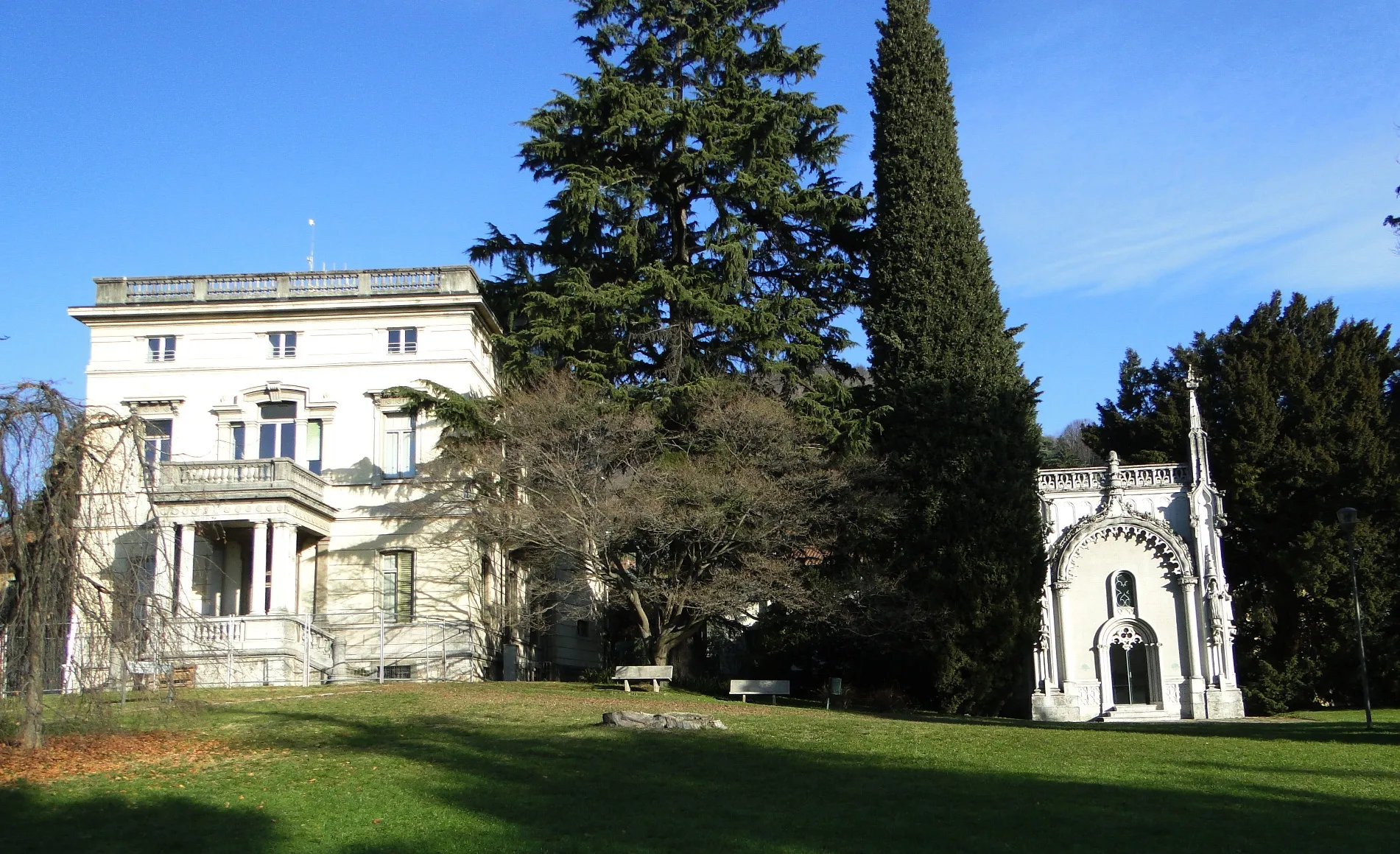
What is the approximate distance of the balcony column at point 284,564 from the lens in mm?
30906

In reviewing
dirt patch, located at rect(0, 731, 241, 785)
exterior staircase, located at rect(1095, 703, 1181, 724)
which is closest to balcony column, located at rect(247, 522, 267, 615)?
dirt patch, located at rect(0, 731, 241, 785)

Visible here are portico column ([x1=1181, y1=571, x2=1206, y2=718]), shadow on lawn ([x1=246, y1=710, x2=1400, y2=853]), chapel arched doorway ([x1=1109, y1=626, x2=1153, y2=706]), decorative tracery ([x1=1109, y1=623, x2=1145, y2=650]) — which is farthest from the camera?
chapel arched doorway ([x1=1109, y1=626, x2=1153, y2=706])

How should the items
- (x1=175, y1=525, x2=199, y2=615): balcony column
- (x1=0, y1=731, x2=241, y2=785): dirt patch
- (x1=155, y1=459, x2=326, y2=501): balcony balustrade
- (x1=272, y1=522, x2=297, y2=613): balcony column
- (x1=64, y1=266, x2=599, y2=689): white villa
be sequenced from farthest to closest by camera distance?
1. (x1=64, y1=266, x2=599, y2=689): white villa
2. (x1=155, y1=459, x2=326, y2=501): balcony balustrade
3. (x1=272, y1=522, x2=297, y2=613): balcony column
4. (x1=175, y1=525, x2=199, y2=615): balcony column
5. (x1=0, y1=731, x2=241, y2=785): dirt patch

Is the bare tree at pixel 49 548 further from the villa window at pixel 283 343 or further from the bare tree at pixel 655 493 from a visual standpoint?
the villa window at pixel 283 343

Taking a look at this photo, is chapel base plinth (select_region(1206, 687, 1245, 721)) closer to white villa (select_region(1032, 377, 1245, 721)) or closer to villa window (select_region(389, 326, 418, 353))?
white villa (select_region(1032, 377, 1245, 721))

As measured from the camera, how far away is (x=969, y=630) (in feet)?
98.1

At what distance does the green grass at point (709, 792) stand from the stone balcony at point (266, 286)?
17.5 m

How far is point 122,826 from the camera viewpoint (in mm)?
12289

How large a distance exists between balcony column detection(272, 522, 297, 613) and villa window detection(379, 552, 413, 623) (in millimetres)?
2964

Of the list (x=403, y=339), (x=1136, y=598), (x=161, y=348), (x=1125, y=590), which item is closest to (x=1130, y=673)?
(x=1136, y=598)

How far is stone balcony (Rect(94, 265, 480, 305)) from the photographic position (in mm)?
35625

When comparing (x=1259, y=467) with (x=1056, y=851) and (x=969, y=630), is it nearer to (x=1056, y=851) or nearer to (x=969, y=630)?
(x=969, y=630)

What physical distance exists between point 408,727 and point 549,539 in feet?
31.8

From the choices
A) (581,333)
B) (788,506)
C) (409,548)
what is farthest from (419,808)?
(409,548)
